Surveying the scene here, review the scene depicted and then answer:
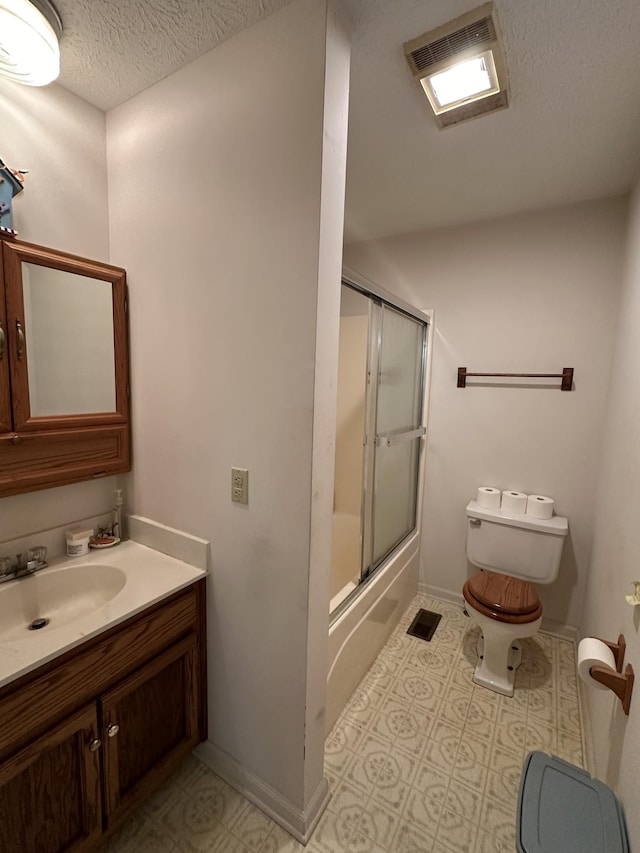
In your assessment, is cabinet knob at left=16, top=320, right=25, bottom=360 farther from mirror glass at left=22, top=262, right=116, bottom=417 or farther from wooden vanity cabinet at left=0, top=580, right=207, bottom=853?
wooden vanity cabinet at left=0, top=580, right=207, bottom=853

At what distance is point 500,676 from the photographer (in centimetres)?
176

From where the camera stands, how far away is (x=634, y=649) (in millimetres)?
910

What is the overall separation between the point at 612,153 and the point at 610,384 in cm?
104

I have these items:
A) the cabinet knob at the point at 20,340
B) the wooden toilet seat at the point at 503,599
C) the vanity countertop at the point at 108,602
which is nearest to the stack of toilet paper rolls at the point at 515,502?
the wooden toilet seat at the point at 503,599

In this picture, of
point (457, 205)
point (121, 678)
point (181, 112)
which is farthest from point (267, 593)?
point (457, 205)

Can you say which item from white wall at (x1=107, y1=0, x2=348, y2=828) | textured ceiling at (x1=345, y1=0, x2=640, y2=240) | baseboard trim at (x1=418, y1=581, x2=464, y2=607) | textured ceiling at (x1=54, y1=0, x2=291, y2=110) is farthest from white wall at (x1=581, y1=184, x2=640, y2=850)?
textured ceiling at (x1=54, y1=0, x2=291, y2=110)

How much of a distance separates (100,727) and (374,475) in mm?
1401

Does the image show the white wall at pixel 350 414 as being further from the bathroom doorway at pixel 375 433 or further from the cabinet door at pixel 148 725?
the cabinet door at pixel 148 725

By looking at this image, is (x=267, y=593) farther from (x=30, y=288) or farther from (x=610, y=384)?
(x=610, y=384)

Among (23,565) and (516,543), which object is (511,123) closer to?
(516,543)

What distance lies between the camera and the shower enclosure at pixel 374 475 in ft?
5.29

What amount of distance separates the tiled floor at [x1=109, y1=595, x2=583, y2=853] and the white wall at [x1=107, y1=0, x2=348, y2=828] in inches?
5.4

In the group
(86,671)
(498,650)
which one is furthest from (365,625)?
(86,671)

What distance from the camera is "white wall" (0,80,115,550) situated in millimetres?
1190
